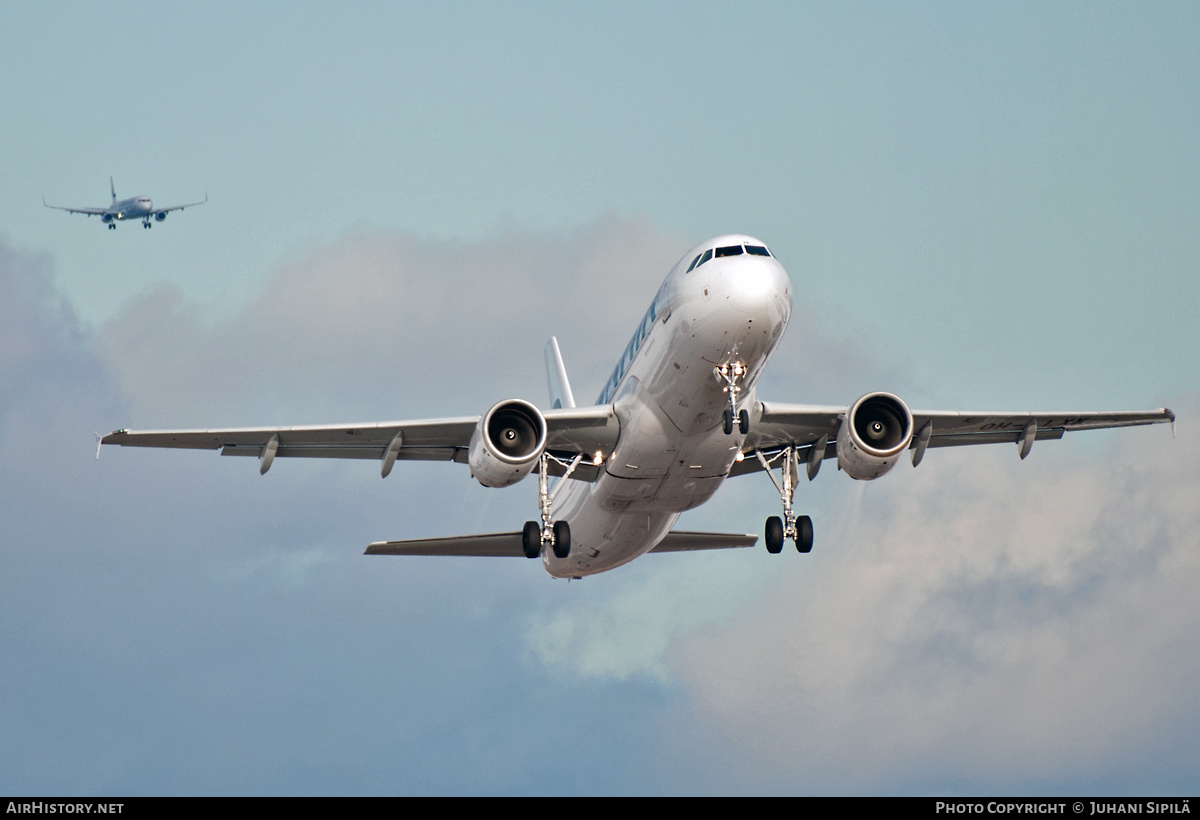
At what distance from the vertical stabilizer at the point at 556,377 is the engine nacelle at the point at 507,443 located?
15.6 m

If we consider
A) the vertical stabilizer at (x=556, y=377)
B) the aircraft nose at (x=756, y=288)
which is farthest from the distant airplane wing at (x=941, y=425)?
the vertical stabilizer at (x=556, y=377)

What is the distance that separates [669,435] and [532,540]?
478cm

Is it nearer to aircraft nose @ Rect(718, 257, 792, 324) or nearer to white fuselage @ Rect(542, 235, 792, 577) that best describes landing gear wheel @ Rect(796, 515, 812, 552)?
white fuselage @ Rect(542, 235, 792, 577)

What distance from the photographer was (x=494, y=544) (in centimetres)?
4350

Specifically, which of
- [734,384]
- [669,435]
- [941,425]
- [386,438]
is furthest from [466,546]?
[941,425]

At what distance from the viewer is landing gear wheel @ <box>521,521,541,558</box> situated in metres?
38.8

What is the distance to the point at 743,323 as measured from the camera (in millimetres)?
33562

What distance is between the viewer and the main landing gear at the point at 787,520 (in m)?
39.1

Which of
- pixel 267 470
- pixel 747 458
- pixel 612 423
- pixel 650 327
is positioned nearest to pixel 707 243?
pixel 650 327

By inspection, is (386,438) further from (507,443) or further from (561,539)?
(561,539)

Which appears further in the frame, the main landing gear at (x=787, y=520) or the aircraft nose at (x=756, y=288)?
the main landing gear at (x=787, y=520)

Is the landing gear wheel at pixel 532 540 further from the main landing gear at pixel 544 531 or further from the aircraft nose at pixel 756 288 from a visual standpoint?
the aircraft nose at pixel 756 288

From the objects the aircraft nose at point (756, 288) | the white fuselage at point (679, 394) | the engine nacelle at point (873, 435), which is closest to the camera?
the aircraft nose at point (756, 288)
